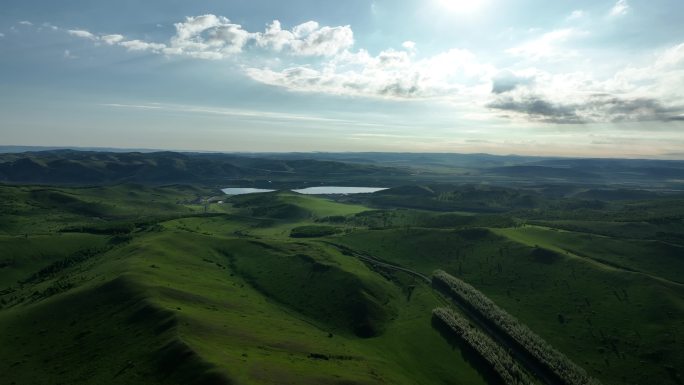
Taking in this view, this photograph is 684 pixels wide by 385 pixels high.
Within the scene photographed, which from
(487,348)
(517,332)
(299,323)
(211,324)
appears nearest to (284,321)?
(299,323)

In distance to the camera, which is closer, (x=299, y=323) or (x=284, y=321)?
(x=284, y=321)

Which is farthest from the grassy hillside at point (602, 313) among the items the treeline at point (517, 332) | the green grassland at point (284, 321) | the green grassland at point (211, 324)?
the green grassland at point (211, 324)

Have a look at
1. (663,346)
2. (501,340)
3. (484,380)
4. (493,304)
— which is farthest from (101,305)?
(663,346)

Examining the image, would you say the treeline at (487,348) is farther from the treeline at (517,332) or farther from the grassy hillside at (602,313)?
the grassy hillside at (602,313)

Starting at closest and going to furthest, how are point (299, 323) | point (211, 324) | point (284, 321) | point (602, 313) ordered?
1. point (211, 324)
2. point (284, 321)
3. point (299, 323)
4. point (602, 313)

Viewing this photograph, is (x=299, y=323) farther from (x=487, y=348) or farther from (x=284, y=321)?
(x=487, y=348)

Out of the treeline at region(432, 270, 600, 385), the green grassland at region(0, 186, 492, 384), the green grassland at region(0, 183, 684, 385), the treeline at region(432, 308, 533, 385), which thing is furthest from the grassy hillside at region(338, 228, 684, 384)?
the green grassland at region(0, 186, 492, 384)
